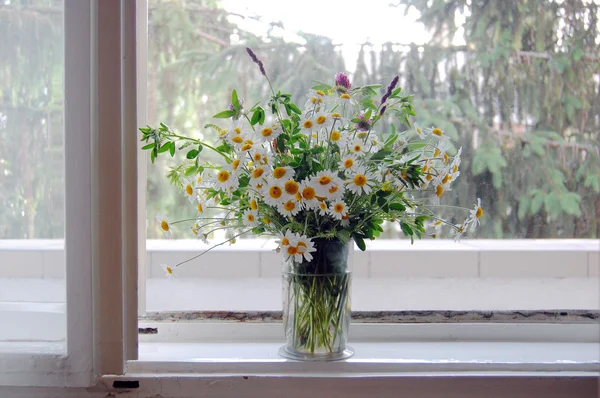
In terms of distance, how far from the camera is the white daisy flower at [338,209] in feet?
3.04

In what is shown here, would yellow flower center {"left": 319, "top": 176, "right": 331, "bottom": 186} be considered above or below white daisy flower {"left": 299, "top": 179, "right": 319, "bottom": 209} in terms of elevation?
above

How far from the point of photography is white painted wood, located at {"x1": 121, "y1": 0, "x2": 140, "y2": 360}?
1013 mm

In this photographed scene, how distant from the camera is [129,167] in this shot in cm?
102

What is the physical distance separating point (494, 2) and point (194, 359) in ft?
2.78

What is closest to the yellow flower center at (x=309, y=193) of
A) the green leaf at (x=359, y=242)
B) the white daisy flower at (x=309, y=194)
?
the white daisy flower at (x=309, y=194)

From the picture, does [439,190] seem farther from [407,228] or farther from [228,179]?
[228,179]

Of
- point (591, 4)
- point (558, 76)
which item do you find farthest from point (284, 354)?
point (591, 4)


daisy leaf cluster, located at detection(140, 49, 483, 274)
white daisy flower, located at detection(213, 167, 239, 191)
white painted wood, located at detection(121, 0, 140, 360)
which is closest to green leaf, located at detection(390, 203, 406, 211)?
daisy leaf cluster, located at detection(140, 49, 483, 274)

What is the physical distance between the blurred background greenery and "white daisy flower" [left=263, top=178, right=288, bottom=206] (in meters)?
0.36

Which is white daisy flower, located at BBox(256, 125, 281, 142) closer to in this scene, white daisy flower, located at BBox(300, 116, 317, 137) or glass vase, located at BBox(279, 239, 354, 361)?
white daisy flower, located at BBox(300, 116, 317, 137)

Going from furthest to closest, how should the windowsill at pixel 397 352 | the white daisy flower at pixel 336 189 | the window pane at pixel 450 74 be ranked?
the window pane at pixel 450 74
the windowsill at pixel 397 352
the white daisy flower at pixel 336 189

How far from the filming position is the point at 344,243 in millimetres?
966

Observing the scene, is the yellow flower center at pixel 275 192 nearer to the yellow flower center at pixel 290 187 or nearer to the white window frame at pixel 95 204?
the yellow flower center at pixel 290 187

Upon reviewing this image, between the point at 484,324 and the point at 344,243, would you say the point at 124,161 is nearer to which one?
the point at 344,243
